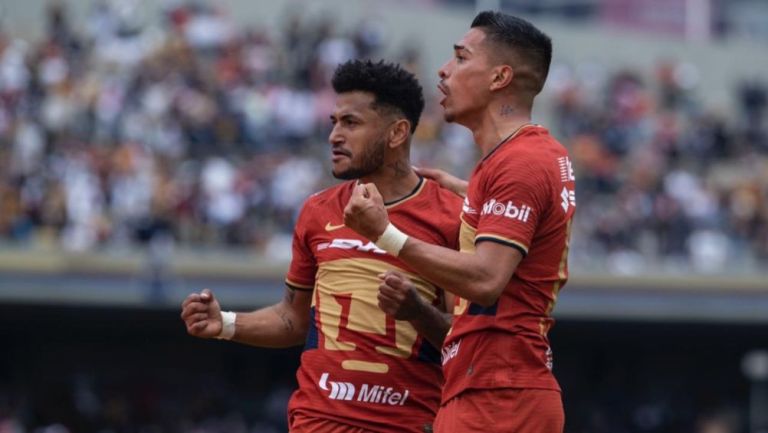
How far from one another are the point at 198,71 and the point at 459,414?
16.5 meters

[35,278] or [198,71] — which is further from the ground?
[198,71]

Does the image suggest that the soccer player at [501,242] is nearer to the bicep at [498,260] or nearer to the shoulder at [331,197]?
the bicep at [498,260]

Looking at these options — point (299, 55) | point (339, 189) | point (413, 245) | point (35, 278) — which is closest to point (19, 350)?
point (35, 278)

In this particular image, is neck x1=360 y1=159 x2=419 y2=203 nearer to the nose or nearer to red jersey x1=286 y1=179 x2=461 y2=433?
red jersey x1=286 y1=179 x2=461 y2=433

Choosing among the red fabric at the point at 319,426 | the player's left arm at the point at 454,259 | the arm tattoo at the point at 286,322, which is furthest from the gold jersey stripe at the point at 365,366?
the player's left arm at the point at 454,259

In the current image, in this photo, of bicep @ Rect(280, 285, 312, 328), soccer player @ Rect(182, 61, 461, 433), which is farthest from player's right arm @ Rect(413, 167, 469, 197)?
bicep @ Rect(280, 285, 312, 328)

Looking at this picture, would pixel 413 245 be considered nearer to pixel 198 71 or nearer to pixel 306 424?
pixel 306 424

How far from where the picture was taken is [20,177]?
1816 centimetres

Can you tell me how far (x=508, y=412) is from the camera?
595 centimetres

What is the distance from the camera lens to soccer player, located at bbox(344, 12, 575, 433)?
5840 millimetres

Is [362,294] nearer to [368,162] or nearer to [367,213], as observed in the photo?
[368,162]

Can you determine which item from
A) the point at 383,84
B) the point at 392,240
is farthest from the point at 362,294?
the point at 392,240

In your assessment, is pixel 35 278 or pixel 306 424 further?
pixel 35 278

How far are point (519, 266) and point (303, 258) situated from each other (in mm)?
1442
